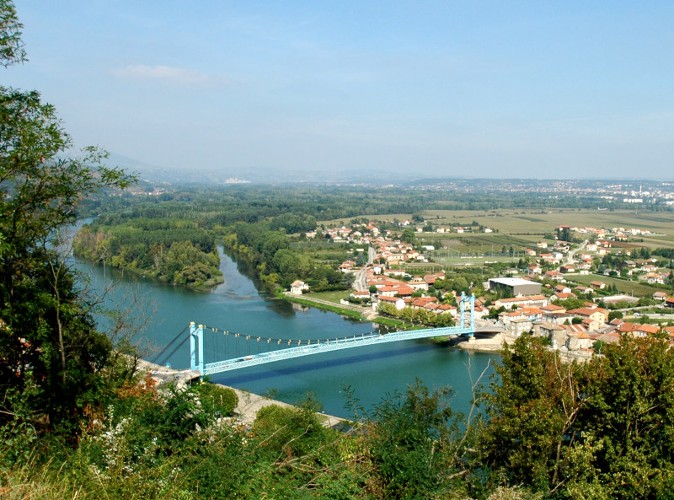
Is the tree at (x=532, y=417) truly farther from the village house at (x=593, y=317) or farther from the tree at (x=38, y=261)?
the village house at (x=593, y=317)

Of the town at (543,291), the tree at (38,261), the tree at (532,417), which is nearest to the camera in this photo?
the tree at (38,261)

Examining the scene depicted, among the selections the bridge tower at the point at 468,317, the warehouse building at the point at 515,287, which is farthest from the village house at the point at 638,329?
the warehouse building at the point at 515,287

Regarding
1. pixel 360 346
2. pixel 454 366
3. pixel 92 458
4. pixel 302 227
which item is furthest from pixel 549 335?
pixel 302 227

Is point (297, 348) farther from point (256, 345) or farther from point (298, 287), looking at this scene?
point (298, 287)

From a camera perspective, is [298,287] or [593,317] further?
[298,287]

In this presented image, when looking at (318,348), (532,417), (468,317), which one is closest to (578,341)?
(468,317)

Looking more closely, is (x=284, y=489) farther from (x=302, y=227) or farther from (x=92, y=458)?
(x=302, y=227)

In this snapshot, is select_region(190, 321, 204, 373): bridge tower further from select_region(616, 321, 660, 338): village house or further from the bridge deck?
select_region(616, 321, 660, 338): village house
